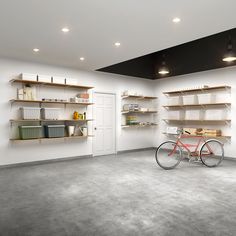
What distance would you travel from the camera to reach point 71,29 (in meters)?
3.60

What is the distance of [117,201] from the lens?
3.24m

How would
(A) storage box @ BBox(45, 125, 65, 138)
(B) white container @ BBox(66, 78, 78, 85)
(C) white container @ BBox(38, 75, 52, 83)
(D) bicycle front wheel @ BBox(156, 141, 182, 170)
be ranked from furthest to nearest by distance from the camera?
(B) white container @ BBox(66, 78, 78, 85)
(A) storage box @ BBox(45, 125, 65, 138)
(C) white container @ BBox(38, 75, 52, 83)
(D) bicycle front wheel @ BBox(156, 141, 182, 170)

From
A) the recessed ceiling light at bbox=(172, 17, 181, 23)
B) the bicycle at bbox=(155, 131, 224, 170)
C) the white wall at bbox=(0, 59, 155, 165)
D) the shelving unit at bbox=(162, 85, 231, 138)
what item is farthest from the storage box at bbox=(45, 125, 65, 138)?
the recessed ceiling light at bbox=(172, 17, 181, 23)

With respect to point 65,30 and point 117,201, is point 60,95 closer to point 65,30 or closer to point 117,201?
A: point 65,30

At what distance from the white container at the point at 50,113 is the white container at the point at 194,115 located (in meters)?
4.02

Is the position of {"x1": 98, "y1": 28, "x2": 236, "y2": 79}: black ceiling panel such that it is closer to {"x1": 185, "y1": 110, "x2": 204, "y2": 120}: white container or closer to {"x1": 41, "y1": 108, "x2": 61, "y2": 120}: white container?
{"x1": 185, "y1": 110, "x2": 204, "y2": 120}: white container

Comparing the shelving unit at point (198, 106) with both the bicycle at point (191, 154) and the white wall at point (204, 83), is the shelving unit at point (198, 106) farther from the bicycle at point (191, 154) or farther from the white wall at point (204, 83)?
the bicycle at point (191, 154)

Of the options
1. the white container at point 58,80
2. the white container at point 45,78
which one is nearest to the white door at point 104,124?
the white container at point 58,80

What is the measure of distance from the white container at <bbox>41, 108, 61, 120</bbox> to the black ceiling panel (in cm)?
198

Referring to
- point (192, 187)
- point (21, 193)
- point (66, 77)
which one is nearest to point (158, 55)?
point (66, 77)

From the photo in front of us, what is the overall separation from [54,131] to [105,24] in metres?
3.32

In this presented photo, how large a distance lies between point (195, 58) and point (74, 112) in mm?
3668

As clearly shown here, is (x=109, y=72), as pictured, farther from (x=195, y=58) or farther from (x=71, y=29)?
(x=71, y=29)

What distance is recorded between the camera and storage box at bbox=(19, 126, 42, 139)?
533cm
